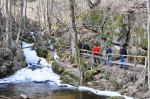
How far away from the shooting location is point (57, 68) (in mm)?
25203

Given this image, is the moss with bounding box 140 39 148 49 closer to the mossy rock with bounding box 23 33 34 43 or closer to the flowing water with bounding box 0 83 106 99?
the flowing water with bounding box 0 83 106 99

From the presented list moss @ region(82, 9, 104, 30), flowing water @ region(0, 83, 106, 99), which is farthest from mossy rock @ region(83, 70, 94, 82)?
moss @ region(82, 9, 104, 30)

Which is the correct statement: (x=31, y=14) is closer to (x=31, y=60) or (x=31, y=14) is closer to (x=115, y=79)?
(x=31, y=60)

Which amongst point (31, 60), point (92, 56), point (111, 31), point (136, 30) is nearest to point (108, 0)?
point (111, 31)

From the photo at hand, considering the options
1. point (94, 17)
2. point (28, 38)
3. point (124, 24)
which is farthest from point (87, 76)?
point (28, 38)

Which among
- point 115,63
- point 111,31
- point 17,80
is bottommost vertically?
point 17,80

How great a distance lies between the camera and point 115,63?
68.5 feet

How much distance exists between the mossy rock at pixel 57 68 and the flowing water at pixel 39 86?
1.21ft

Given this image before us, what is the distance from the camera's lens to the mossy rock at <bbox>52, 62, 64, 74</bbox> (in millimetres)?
24641

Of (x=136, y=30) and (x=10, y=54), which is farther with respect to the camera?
(x=10, y=54)

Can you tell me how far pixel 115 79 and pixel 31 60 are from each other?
12.7 metres

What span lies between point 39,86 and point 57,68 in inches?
151

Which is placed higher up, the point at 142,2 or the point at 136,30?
the point at 142,2

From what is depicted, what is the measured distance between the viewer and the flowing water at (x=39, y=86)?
18.1 metres
